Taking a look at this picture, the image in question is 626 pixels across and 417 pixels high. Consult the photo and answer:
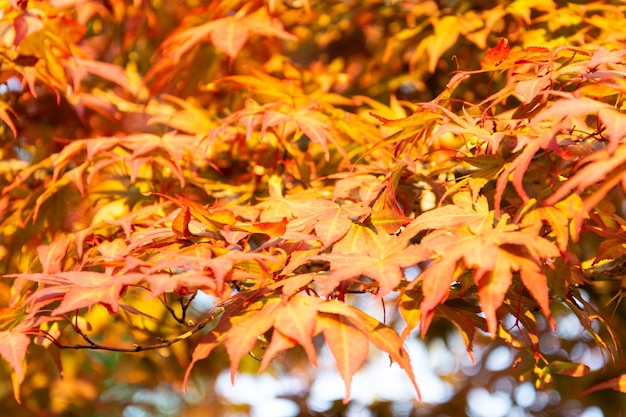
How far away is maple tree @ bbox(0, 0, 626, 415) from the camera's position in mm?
804

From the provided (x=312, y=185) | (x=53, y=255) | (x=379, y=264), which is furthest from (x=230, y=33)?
(x=379, y=264)

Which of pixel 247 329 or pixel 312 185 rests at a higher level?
pixel 247 329

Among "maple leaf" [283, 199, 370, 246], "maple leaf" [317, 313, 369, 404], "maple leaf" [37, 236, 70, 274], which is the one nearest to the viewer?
"maple leaf" [317, 313, 369, 404]

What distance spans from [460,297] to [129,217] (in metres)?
0.52

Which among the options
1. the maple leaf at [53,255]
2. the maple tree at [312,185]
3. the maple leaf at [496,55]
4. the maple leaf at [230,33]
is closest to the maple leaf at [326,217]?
the maple tree at [312,185]

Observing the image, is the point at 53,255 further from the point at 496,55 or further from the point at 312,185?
the point at 496,55

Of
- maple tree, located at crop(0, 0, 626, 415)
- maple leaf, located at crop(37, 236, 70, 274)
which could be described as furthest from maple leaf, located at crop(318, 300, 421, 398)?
maple leaf, located at crop(37, 236, 70, 274)

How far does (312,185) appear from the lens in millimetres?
1403

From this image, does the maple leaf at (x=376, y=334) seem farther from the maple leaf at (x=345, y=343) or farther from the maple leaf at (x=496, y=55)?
the maple leaf at (x=496, y=55)

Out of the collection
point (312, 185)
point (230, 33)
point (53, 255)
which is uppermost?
point (230, 33)

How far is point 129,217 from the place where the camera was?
1.11m

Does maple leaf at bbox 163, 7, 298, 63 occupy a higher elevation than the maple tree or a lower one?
higher

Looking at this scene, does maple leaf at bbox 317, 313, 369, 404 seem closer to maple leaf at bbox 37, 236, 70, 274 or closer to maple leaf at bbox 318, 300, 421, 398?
maple leaf at bbox 318, 300, 421, 398

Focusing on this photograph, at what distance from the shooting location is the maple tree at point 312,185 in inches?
31.6
